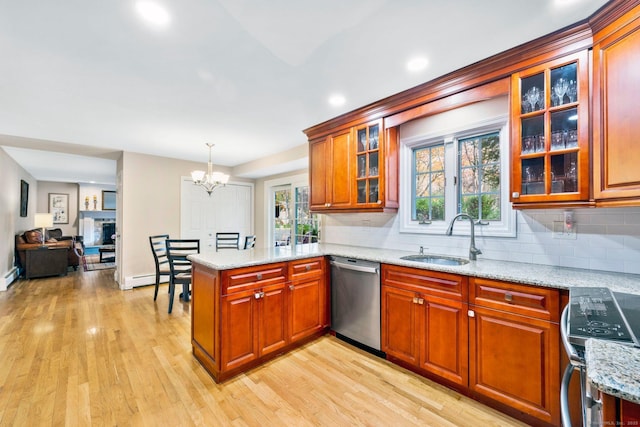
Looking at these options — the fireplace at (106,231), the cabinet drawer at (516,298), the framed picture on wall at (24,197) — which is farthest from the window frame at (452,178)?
the fireplace at (106,231)

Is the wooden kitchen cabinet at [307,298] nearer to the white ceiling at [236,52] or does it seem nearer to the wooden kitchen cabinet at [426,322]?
the wooden kitchen cabinet at [426,322]

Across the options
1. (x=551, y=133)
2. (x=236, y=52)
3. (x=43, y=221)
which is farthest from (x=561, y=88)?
(x=43, y=221)

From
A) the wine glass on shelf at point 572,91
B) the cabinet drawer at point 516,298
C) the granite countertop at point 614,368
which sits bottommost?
the cabinet drawer at point 516,298

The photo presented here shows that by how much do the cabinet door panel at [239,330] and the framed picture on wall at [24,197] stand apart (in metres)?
7.23

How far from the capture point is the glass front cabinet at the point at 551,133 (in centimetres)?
170

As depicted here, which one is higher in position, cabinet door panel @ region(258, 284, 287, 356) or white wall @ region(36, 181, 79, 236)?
white wall @ region(36, 181, 79, 236)

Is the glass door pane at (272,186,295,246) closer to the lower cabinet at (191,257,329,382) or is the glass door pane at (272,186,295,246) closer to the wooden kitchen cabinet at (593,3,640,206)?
the lower cabinet at (191,257,329,382)

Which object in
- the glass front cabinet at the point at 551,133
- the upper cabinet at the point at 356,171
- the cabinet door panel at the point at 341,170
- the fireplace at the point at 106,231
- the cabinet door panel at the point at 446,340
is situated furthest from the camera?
the fireplace at the point at 106,231

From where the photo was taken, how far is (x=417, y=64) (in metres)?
2.09

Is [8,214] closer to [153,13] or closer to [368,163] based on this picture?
[153,13]

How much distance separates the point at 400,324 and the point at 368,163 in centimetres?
159

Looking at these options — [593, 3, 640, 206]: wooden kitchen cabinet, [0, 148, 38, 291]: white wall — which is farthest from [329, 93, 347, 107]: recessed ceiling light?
[0, 148, 38, 291]: white wall

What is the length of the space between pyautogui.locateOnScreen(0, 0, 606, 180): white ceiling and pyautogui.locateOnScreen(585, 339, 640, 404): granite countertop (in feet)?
5.53

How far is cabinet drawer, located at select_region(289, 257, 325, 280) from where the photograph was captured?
2.50m
